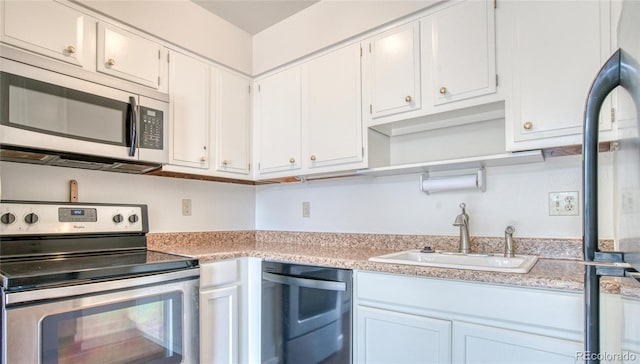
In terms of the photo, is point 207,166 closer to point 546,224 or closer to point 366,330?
point 366,330

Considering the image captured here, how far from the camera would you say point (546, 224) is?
168 cm

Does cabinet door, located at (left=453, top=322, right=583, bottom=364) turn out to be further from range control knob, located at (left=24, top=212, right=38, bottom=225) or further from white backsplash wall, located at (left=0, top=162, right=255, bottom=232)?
range control knob, located at (left=24, top=212, right=38, bottom=225)

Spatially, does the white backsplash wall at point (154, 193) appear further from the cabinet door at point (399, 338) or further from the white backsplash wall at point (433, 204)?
the cabinet door at point (399, 338)

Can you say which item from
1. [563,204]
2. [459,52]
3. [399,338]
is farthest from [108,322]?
[563,204]

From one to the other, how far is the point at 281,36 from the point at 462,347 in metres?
2.14

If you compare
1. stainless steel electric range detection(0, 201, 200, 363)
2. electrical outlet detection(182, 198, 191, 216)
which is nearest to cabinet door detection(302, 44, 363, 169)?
electrical outlet detection(182, 198, 191, 216)

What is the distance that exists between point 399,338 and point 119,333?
1145 mm

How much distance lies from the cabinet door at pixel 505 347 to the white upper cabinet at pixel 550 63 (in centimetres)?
77

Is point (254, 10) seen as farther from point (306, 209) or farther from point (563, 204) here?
point (563, 204)

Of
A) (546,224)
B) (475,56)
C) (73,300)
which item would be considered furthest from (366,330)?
(475,56)

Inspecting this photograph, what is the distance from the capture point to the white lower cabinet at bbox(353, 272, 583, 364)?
115 centimetres

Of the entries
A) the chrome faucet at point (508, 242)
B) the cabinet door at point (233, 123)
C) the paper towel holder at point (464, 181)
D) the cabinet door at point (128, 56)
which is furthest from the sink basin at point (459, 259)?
the cabinet door at point (128, 56)

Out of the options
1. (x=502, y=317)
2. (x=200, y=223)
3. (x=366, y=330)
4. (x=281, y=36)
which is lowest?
(x=366, y=330)

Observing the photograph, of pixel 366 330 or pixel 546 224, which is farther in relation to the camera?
pixel 546 224
